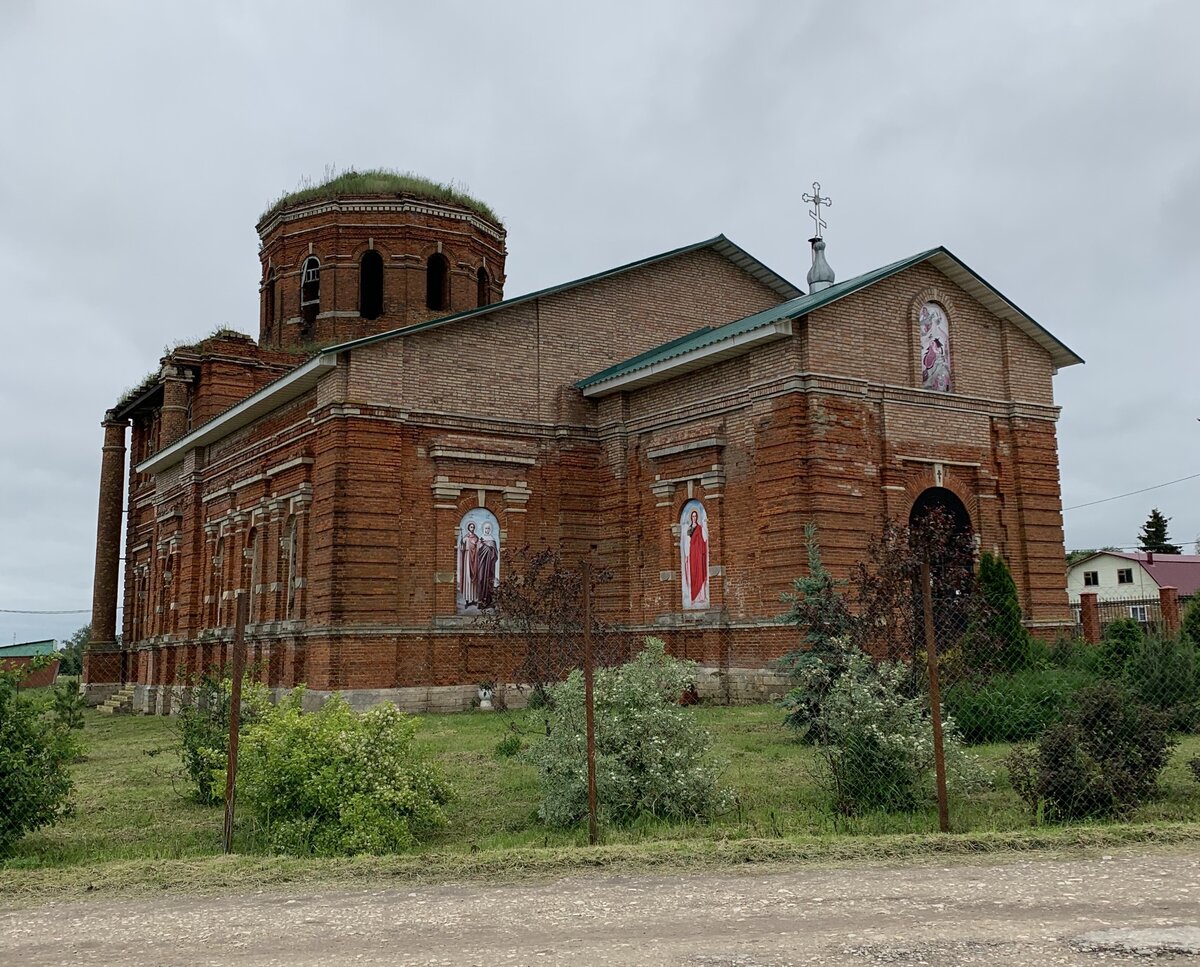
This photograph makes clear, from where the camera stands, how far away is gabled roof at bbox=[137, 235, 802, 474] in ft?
71.5

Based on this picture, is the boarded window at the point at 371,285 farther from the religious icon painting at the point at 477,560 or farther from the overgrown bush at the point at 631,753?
the overgrown bush at the point at 631,753

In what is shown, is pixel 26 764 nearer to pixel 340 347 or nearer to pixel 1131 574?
pixel 340 347

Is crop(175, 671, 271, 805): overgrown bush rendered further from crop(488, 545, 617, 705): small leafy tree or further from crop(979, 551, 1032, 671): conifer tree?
crop(979, 551, 1032, 671): conifer tree

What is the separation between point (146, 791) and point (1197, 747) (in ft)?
40.5

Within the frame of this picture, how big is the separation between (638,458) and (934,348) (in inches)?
251

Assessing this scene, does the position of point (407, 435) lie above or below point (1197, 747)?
above

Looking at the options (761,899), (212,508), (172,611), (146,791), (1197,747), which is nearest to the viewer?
(761,899)

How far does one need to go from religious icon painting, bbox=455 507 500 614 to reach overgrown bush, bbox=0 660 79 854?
41.1 feet

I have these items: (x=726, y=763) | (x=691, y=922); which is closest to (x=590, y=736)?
(x=726, y=763)

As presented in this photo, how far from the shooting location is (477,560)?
22.8 m

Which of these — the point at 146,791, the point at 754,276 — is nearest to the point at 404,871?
the point at 146,791

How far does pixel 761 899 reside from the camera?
280 inches

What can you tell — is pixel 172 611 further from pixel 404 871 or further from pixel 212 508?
pixel 404 871

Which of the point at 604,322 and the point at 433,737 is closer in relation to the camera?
the point at 433,737
